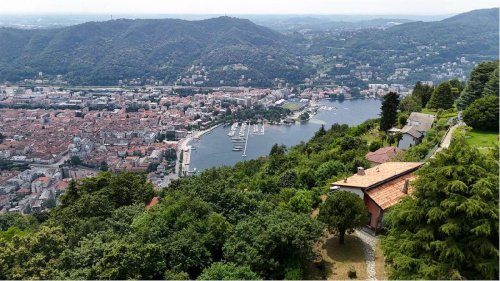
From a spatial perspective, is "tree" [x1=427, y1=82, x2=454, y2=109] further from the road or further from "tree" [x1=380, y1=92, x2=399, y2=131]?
the road

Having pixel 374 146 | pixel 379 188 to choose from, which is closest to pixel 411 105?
pixel 374 146

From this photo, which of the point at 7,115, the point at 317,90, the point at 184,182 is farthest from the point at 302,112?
the point at 184,182

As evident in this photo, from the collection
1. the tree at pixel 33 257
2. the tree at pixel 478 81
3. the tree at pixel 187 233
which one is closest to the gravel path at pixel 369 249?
the tree at pixel 187 233

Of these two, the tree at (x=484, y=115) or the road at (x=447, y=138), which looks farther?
the tree at (x=484, y=115)

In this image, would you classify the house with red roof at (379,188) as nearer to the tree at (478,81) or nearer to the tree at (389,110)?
the tree at (389,110)

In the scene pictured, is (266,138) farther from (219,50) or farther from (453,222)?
(219,50)

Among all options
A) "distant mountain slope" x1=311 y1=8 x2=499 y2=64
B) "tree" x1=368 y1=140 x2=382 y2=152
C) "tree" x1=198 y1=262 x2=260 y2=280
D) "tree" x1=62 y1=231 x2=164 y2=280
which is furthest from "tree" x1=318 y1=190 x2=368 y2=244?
"distant mountain slope" x1=311 y1=8 x2=499 y2=64

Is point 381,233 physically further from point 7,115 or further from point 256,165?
point 7,115
